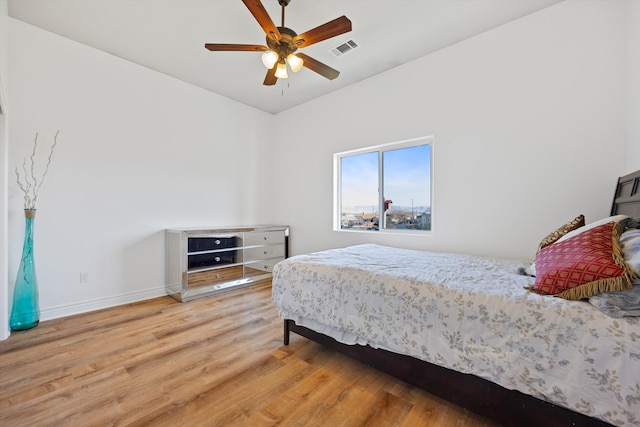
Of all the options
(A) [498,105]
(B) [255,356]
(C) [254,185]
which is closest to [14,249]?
(B) [255,356]

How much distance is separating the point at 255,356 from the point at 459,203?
94.1 inches

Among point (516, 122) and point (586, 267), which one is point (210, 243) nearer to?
point (586, 267)

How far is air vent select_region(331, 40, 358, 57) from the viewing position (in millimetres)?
2683

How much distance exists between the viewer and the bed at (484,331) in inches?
39.1

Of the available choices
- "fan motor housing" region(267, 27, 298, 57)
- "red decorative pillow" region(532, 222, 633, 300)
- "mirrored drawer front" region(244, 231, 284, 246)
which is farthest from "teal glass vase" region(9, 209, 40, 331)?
"red decorative pillow" region(532, 222, 633, 300)

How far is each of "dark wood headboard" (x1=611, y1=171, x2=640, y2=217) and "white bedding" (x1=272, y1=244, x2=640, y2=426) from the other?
2.35 ft

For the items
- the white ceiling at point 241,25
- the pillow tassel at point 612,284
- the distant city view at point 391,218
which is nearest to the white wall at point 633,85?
the white ceiling at point 241,25

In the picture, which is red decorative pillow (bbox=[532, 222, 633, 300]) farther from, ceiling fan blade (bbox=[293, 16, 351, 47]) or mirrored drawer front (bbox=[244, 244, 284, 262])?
mirrored drawer front (bbox=[244, 244, 284, 262])

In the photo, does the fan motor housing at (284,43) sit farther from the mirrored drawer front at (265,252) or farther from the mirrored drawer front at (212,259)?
the mirrored drawer front at (265,252)

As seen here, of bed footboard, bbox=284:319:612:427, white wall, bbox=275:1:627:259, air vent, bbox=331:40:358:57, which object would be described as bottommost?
bed footboard, bbox=284:319:612:427

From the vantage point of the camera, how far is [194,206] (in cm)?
367

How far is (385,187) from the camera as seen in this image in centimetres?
349

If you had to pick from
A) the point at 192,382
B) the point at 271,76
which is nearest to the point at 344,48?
the point at 271,76

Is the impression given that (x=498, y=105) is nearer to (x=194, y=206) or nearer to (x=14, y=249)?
(x=194, y=206)
